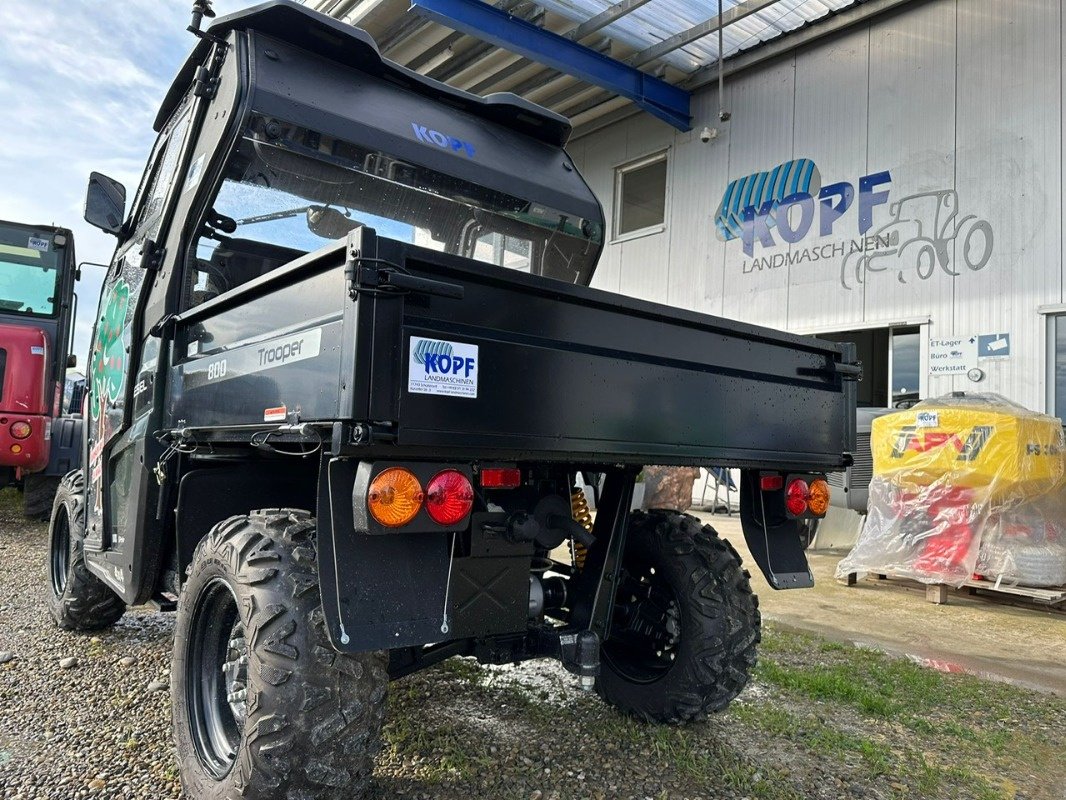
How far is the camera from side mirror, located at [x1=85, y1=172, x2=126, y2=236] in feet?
13.1

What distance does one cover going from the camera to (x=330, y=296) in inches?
83.7

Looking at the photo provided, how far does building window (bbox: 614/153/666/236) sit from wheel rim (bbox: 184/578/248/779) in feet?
36.2

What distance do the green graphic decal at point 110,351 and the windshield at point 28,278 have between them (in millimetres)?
4972

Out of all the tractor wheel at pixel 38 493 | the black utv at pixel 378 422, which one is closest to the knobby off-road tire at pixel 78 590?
the black utv at pixel 378 422

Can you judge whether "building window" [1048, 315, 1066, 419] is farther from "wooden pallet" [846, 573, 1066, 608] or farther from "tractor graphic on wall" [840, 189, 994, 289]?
"wooden pallet" [846, 573, 1066, 608]

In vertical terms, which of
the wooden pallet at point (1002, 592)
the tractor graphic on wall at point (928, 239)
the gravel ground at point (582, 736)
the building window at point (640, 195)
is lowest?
the gravel ground at point (582, 736)

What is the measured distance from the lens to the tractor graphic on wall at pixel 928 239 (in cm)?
865

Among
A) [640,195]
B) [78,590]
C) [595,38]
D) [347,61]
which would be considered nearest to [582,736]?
[78,590]

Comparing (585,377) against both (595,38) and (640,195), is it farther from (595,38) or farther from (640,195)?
(640,195)

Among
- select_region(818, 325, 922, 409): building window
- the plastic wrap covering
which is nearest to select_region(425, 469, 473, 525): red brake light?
the plastic wrap covering

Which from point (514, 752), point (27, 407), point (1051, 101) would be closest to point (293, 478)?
point (514, 752)

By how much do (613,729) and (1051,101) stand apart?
8176mm

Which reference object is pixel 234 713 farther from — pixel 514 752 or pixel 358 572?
pixel 514 752

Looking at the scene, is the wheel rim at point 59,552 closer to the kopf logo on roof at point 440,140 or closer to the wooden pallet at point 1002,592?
the kopf logo on roof at point 440,140
